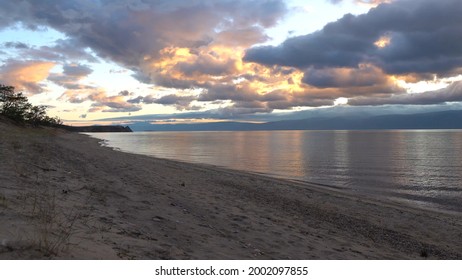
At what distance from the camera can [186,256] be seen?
751cm

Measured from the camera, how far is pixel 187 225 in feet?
34.2

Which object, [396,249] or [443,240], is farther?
[443,240]

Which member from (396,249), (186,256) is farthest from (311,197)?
(186,256)

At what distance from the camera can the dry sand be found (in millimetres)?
6973

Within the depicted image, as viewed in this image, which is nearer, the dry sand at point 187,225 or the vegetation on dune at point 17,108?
the dry sand at point 187,225

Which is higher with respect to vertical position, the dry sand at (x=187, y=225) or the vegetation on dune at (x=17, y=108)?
the vegetation on dune at (x=17, y=108)

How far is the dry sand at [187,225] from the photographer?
22.9ft

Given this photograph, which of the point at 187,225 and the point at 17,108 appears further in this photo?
the point at 17,108

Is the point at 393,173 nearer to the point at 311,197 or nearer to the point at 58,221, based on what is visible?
the point at 311,197

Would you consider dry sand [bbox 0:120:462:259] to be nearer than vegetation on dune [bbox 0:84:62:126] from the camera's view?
Yes

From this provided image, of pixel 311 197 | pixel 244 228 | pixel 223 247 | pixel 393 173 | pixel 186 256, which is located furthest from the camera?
pixel 393 173

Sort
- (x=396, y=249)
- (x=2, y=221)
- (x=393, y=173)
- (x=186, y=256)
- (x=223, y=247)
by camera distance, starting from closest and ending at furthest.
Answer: (x=2, y=221) → (x=186, y=256) → (x=223, y=247) → (x=396, y=249) → (x=393, y=173)

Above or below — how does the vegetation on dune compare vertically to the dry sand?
above

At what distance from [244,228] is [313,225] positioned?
420 centimetres
